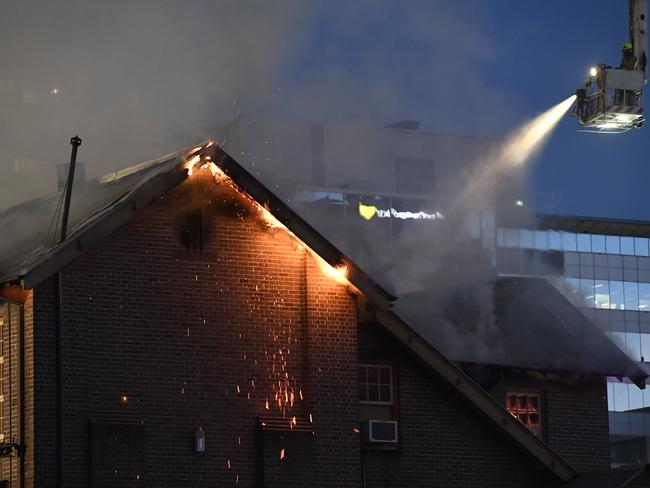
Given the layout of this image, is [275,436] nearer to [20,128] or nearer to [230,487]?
[230,487]

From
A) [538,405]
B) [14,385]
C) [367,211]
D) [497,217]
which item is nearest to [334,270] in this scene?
[14,385]

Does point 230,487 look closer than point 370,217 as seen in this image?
Yes

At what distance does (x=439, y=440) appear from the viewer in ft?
90.7

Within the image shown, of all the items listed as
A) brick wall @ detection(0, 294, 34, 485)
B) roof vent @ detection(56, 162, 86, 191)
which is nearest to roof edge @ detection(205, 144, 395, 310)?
brick wall @ detection(0, 294, 34, 485)

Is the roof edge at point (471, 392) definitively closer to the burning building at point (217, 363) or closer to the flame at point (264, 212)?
the burning building at point (217, 363)

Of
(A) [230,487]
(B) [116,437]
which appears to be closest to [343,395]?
(A) [230,487]

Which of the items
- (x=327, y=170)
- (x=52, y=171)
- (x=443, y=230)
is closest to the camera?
(x=443, y=230)

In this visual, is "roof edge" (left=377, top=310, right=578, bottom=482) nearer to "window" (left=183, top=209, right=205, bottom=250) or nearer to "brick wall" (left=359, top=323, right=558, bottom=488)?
"brick wall" (left=359, top=323, right=558, bottom=488)

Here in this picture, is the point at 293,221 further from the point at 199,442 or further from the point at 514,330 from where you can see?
the point at 514,330

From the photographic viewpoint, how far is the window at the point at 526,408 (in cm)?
3128

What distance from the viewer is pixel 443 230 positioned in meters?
40.7

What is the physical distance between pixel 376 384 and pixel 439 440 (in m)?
1.47

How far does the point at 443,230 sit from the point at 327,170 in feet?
170

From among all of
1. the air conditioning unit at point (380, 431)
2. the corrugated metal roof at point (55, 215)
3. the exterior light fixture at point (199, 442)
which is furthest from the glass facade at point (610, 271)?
the exterior light fixture at point (199, 442)
